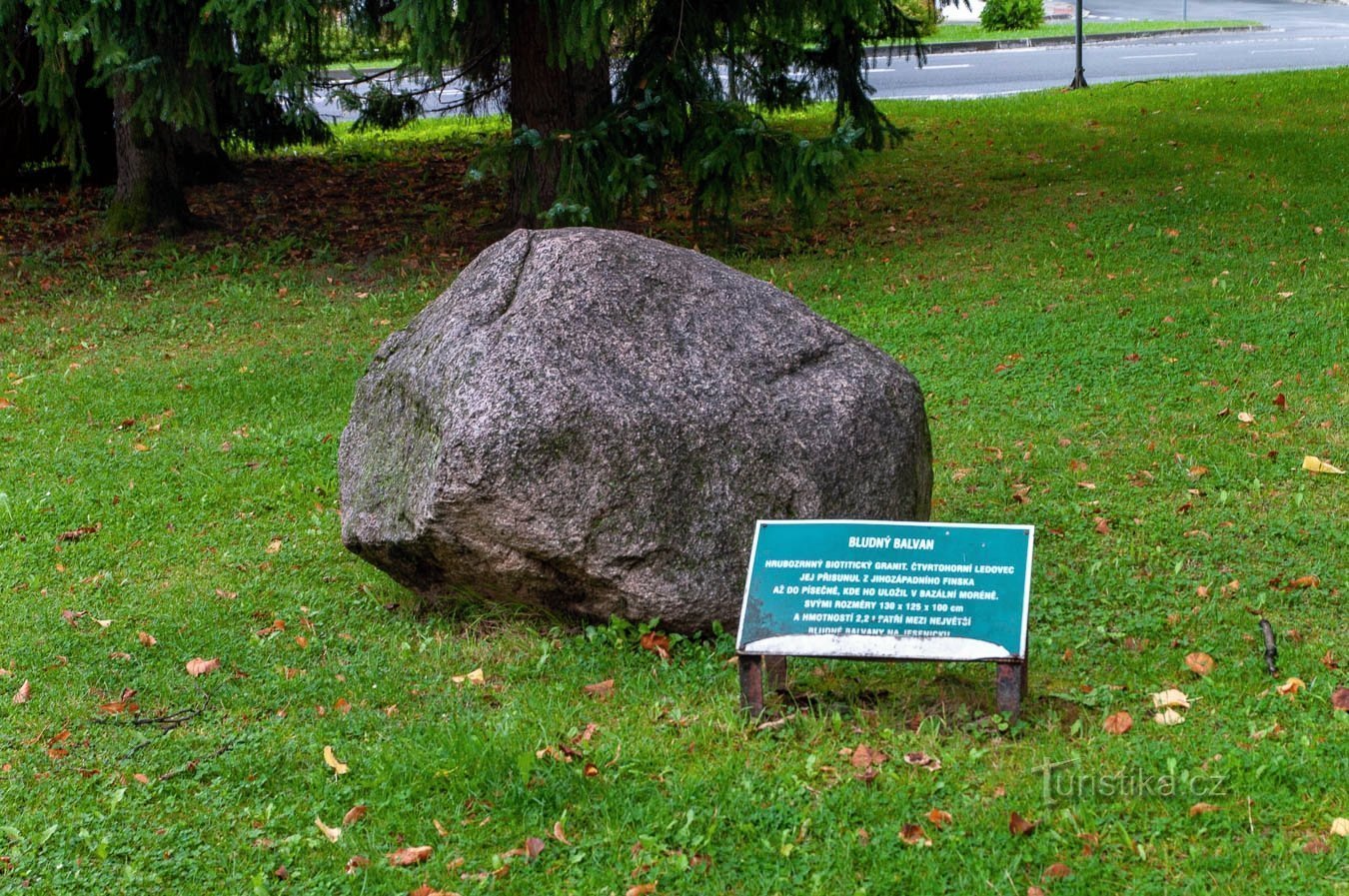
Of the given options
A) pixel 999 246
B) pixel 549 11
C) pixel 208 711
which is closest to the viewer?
pixel 208 711

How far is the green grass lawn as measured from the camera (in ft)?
12.2

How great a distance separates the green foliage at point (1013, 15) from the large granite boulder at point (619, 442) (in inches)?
908

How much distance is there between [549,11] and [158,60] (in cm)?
306

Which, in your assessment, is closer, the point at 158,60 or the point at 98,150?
the point at 158,60

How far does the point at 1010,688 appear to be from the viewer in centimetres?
414

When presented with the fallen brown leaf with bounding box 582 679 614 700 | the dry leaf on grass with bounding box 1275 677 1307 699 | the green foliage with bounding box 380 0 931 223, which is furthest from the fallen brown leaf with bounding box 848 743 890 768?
the green foliage with bounding box 380 0 931 223

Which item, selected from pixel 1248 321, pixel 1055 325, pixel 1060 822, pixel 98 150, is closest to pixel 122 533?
A: pixel 1060 822

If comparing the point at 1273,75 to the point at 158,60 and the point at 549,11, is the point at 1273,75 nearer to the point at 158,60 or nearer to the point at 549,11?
the point at 549,11

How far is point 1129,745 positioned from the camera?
4055 mm

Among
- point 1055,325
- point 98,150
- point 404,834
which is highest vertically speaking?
point 98,150

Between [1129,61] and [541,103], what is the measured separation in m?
13.4

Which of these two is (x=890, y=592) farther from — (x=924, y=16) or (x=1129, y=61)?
(x=924, y=16)

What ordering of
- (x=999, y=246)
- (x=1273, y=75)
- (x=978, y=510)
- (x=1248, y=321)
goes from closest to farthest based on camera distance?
(x=978, y=510)
(x=1248, y=321)
(x=999, y=246)
(x=1273, y=75)

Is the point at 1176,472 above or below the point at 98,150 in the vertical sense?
below
